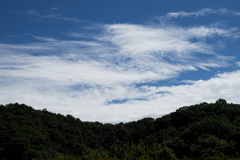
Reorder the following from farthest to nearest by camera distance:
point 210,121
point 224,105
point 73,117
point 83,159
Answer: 1. point 73,117
2. point 224,105
3. point 210,121
4. point 83,159

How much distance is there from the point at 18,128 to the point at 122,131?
111ft

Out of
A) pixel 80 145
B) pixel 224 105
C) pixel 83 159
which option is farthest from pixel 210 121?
pixel 80 145

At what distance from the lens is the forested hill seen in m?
30.7

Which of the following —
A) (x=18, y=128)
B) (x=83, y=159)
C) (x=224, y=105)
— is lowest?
(x=83, y=159)

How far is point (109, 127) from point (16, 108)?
30928 millimetres

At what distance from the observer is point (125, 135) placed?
68.8 m

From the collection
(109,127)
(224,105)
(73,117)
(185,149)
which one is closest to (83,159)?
(185,149)

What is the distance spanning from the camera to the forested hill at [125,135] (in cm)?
3067

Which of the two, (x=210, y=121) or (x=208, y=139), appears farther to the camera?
(x=210, y=121)

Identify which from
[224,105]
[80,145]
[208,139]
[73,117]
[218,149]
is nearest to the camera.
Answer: [218,149]

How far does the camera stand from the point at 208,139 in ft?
105

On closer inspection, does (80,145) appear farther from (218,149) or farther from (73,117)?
(218,149)

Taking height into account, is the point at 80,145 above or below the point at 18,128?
below

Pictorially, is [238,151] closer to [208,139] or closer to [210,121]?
[208,139]
